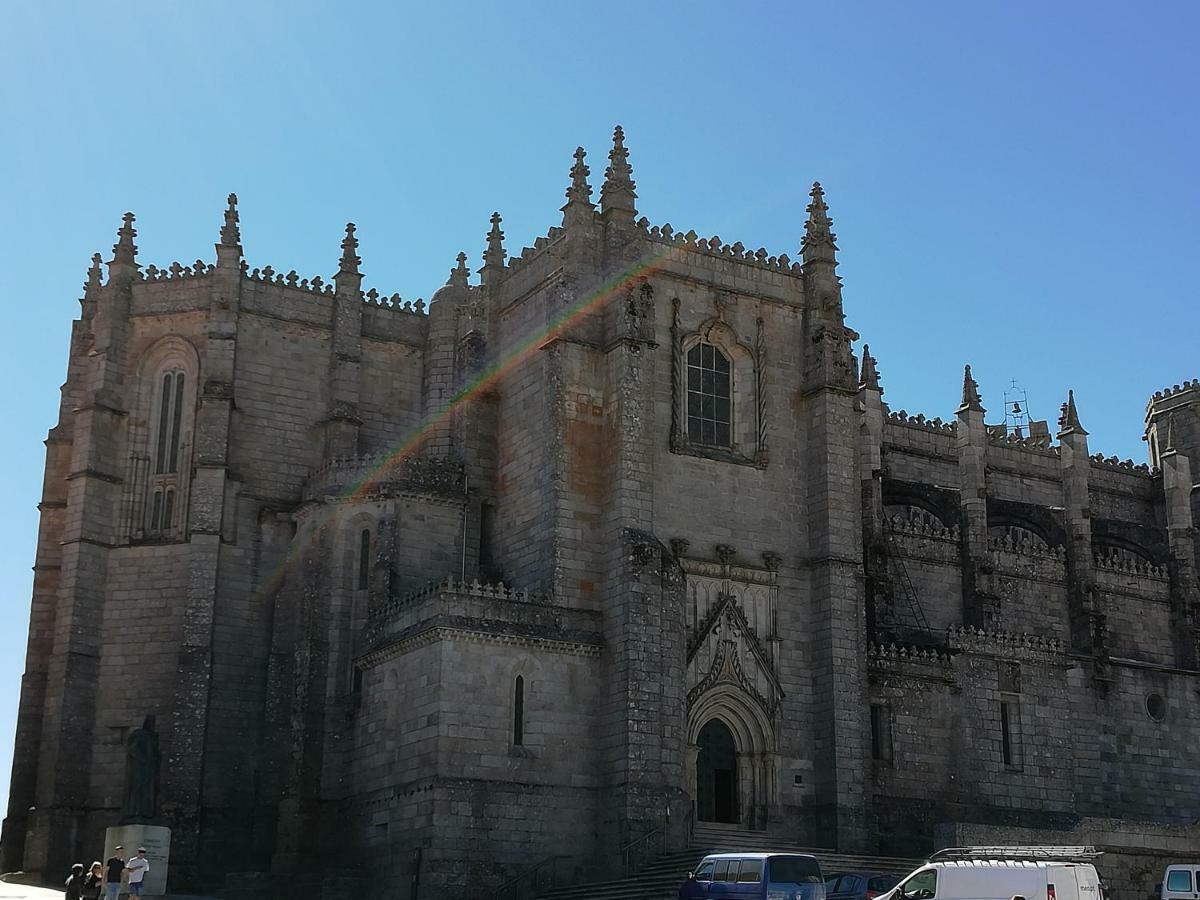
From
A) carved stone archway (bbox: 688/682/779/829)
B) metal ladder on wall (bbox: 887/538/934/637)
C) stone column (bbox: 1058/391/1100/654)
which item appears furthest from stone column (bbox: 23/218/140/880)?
stone column (bbox: 1058/391/1100/654)

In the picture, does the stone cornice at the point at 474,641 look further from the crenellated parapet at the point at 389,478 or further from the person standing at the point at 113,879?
the person standing at the point at 113,879

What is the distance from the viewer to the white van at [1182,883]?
96.8 feet

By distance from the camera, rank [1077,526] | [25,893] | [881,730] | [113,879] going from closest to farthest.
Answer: [113,879]
[25,893]
[881,730]
[1077,526]

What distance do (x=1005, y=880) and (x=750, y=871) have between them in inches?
198

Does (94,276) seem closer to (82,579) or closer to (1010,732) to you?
(82,579)

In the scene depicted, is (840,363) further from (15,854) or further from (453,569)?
(15,854)

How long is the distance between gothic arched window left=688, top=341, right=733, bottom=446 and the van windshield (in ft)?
48.3

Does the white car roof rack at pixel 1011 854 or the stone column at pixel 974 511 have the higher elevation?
the stone column at pixel 974 511

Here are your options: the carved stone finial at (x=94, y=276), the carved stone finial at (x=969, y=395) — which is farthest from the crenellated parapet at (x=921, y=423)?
the carved stone finial at (x=94, y=276)

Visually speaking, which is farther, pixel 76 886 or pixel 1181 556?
pixel 1181 556

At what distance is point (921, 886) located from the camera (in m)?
25.6

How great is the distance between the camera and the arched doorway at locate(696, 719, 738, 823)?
1538 inches

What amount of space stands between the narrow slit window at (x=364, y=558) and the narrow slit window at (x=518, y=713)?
20.2 feet

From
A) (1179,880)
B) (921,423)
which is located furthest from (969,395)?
(1179,880)
